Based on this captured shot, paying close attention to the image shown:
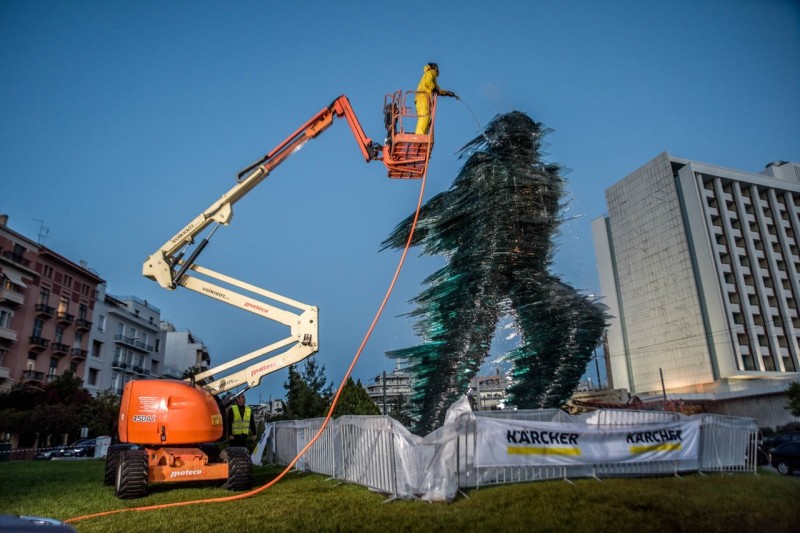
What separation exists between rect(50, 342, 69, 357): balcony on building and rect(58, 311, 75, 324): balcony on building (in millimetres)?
2118

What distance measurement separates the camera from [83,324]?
178 feet

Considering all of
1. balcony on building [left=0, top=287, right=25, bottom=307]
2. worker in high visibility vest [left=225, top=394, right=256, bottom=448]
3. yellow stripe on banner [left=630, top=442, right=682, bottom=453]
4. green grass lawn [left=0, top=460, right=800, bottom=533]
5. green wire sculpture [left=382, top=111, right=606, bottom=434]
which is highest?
balcony on building [left=0, top=287, right=25, bottom=307]

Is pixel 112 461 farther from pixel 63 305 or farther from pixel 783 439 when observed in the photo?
pixel 63 305

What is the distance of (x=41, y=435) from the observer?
40781 millimetres

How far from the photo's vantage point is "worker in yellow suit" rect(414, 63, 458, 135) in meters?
10.9

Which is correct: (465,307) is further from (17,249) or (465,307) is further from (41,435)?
(17,249)

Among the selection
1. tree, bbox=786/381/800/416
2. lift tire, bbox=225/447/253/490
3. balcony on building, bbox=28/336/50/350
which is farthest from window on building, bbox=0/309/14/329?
tree, bbox=786/381/800/416

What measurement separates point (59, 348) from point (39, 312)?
4.17m

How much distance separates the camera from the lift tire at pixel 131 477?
10461 millimetres

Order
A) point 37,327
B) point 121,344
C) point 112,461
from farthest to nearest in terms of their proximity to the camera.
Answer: point 121,344 → point 37,327 → point 112,461

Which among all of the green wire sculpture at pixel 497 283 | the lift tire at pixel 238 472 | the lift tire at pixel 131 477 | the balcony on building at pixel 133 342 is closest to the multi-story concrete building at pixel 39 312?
the balcony on building at pixel 133 342

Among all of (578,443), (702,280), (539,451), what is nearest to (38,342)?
(539,451)

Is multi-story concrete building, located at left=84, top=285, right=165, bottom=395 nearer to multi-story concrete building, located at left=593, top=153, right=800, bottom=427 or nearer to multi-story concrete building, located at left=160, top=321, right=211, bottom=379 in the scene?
multi-story concrete building, located at left=160, top=321, right=211, bottom=379

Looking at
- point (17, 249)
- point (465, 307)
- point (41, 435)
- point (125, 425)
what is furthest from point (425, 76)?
point (17, 249)
